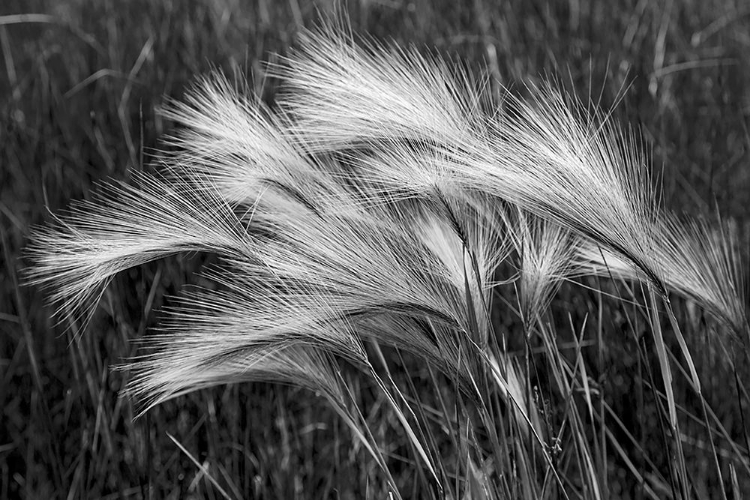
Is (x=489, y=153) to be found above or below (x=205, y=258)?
above

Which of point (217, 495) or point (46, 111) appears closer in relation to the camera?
point (217, 495)

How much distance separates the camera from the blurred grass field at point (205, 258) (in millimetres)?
1559

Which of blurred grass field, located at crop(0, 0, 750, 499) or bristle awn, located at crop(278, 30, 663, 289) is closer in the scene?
bristle awn, located at crop(278, 30, 663, 289)

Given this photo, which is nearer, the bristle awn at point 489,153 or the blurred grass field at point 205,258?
the bristle awn at point 489,153

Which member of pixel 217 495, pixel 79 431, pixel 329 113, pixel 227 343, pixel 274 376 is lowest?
pixel 217 495

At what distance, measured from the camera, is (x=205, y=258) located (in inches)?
77.7

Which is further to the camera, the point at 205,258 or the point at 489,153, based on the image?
the point at 205,258

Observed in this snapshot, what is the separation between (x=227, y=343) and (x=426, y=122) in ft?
1.27

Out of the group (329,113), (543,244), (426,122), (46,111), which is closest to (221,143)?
(329,113)

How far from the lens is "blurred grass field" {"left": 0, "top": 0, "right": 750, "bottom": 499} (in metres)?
1.56

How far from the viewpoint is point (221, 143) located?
1.19 m

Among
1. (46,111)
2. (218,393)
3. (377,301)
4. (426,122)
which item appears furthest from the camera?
(46,111)

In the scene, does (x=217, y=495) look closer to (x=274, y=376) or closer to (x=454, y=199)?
(x=274, y=376)

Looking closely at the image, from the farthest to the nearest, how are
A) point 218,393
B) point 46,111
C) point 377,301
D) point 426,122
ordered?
point 46,111, point 218,393, point 426,122, point 377,301
